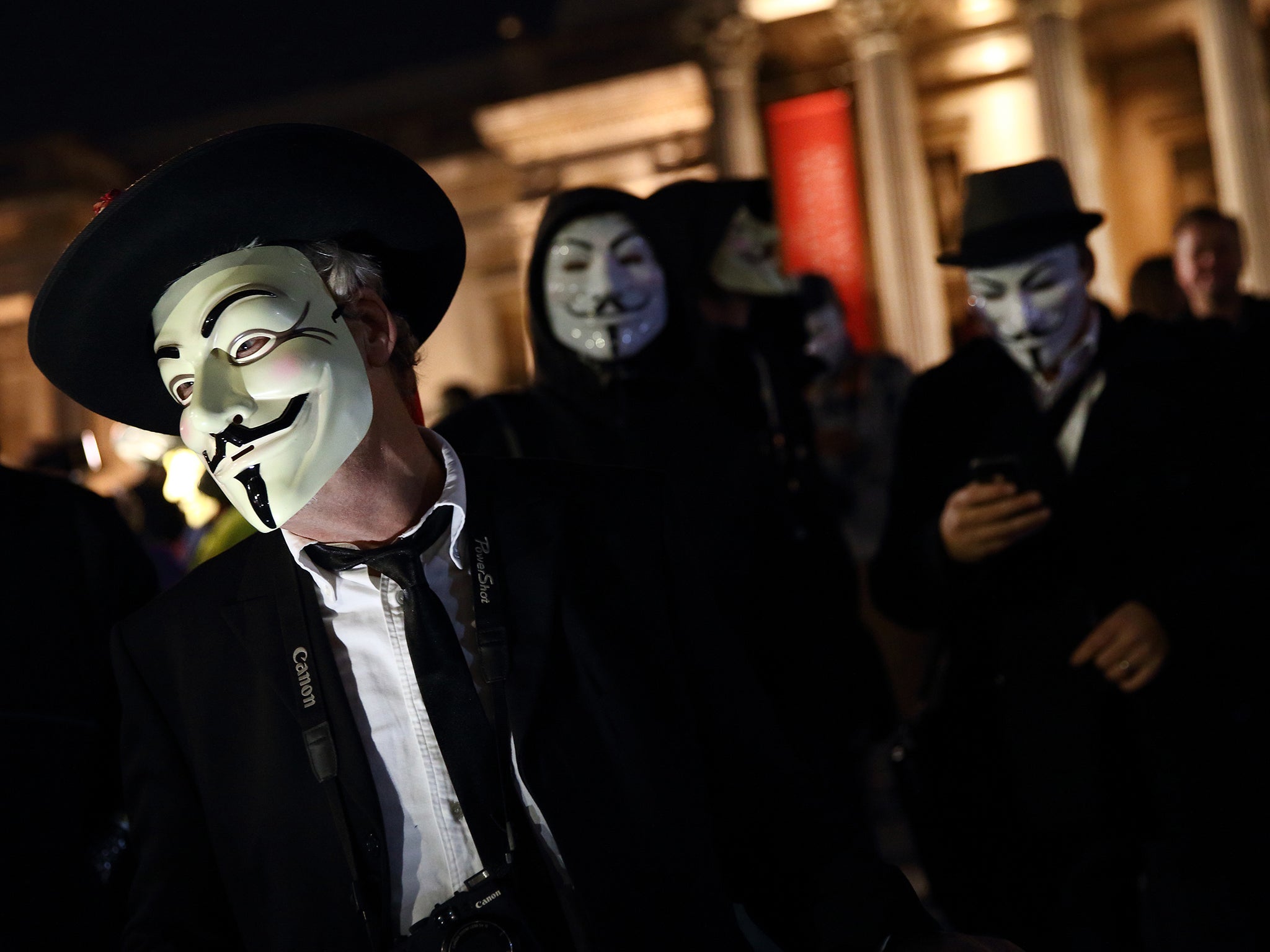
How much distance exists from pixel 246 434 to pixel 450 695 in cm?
45

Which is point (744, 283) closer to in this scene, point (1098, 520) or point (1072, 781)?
point (1098, 520)

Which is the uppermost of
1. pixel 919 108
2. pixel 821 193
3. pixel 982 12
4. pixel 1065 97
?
pixel 982 12

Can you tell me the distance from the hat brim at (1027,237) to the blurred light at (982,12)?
18565mm

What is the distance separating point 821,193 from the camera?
1752cm

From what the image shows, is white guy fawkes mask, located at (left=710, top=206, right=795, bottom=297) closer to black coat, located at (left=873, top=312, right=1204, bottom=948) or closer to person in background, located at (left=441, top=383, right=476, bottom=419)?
black coat, located at (left=873, top=312, right=1204, bottom=948)

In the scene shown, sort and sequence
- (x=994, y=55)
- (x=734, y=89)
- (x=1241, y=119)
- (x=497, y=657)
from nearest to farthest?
(x=497, y=657) < (x=1241, y=119) < (x=734, y=89) < (x=994, y=55)

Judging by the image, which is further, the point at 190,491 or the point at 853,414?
the point at 853,414

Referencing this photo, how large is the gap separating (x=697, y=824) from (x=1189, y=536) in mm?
1770

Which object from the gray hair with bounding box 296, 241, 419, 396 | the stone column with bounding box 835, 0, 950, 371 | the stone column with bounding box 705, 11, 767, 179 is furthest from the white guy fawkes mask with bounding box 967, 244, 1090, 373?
the stone column with bounding box 705, 11, 767, 179

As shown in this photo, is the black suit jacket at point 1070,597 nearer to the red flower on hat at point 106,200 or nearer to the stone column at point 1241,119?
the red flower on hat at point 106,200

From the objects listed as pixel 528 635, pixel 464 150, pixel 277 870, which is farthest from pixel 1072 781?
pixel 464 150

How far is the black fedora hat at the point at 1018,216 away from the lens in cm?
304

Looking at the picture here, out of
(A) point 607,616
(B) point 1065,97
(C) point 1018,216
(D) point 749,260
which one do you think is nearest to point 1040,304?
(C) point 1018,216

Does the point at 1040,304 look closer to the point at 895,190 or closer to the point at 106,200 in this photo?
the point at 106,200
